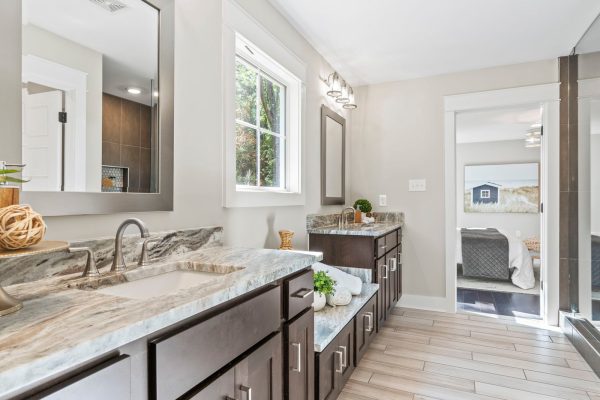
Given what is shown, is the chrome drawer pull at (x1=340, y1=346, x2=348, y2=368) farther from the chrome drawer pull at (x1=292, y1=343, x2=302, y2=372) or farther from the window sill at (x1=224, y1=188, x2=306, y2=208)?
the window sill at (x1=224, y1=188, x2=306, y2=208)

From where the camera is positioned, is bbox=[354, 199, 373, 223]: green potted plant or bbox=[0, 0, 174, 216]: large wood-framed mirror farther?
bbox=[354, 199, 373, 223]: green potted plant

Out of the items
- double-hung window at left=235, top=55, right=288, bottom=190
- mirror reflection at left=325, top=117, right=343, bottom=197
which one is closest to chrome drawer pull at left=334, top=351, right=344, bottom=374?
double-hung window at left=235, top=55, right=288, bottom=190

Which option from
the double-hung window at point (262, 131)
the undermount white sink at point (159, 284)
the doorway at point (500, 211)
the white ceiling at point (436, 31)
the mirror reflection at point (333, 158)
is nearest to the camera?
the undermount white sink at point (159, 284)

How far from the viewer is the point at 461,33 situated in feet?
8.98

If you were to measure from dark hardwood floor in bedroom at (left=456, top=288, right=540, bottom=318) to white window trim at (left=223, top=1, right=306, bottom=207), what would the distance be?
2.37m

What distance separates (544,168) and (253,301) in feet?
10.7

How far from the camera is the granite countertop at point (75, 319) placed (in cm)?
53

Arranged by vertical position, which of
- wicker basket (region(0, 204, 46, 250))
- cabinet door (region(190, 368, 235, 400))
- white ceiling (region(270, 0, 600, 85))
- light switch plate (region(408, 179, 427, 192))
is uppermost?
white ceiling (region(270, 0, 600, 85))

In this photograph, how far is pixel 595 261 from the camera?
2.72m

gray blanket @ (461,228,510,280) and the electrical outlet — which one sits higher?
the electrical outlet

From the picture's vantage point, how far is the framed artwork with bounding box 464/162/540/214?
22.0 ft

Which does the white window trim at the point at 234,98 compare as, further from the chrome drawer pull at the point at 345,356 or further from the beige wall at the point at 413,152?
the beige wall at the point at 413,152

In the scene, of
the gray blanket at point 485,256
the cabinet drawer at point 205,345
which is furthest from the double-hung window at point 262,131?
the gray blanket at point 485,256

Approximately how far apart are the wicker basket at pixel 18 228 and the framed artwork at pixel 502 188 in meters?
7.60
